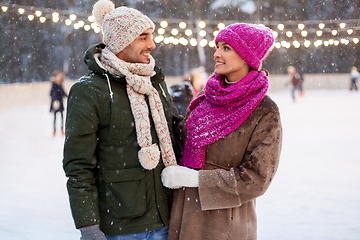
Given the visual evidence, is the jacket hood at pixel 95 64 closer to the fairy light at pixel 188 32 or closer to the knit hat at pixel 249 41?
the knit hat at pixel 249 41

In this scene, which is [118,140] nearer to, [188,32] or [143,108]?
[143,108]

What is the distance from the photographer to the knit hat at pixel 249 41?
1736 millimetres

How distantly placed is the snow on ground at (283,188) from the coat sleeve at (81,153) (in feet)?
7.13

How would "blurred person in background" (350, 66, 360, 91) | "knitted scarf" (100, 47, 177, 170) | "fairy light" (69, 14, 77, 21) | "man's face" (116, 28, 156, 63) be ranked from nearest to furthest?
"knitted scarf" (100, 47, 177, 170) < "man's face" (116, 28, 156, 63) < "fairy light" (69, 14, 77, 21) < "blurred person in background" (350, 66, 360, 91)

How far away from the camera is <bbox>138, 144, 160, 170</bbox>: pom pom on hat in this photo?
1.63 metres

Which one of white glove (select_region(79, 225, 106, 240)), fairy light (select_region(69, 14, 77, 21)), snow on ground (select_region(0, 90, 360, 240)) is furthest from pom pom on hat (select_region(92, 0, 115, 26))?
fairy light (select_region(69, 14, 77, 21))

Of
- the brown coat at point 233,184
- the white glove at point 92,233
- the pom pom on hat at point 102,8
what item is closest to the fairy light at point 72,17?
the pom pom on hat at point 102,8

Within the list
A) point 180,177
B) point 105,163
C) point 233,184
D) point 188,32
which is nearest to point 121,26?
point 105,163

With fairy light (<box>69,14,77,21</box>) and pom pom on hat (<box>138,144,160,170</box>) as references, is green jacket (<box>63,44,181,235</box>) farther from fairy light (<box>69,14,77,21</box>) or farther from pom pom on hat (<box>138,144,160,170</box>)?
fairy light (<box>69,14,77,21</box>)

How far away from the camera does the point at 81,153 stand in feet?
5.21

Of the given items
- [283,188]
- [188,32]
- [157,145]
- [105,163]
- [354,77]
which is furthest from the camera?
[354,77]

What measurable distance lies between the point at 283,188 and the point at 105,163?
390cm

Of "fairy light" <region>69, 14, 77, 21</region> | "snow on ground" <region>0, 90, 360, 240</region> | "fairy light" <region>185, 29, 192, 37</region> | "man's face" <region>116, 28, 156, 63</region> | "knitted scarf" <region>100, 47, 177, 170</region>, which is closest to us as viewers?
"knitted scarf" <region>100, 47, 177, 170</region>

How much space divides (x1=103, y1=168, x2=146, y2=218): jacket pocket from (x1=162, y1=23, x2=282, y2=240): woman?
0.14 m
